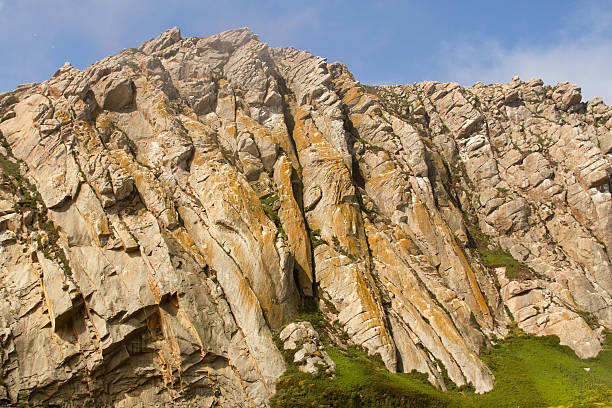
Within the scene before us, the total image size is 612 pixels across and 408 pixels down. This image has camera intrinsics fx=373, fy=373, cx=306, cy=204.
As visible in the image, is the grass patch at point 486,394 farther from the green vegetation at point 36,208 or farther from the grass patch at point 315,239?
the green vegetation at point 36,208

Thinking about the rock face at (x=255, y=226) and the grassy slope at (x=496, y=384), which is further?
the rock face at (x=255, y=226)

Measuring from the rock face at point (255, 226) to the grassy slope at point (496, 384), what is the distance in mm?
1206

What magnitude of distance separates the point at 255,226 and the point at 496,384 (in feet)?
70.3

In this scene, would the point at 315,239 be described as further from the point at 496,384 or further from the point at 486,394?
the point at 496,384

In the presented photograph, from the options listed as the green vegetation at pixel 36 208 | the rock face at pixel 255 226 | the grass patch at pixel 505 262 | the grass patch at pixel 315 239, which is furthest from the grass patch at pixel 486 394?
the green vegetation at pixel 36 208

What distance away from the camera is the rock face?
75.4ft

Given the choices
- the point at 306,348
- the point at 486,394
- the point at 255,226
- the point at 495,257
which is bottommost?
the point at 486,394

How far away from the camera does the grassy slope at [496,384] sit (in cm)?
2191

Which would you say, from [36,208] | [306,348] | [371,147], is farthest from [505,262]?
[36,208]

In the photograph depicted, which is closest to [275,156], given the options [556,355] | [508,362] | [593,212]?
[508,362]

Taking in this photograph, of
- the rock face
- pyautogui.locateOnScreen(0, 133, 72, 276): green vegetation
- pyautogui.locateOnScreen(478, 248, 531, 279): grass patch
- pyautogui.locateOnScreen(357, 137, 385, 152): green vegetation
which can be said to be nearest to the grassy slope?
the rock face

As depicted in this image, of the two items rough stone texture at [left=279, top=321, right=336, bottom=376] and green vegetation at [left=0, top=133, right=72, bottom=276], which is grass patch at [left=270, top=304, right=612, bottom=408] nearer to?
rough stone texture at [left=279, top=321, right=336, bottom=376]

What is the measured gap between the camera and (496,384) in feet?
89.8

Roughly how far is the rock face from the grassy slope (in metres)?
1.21
